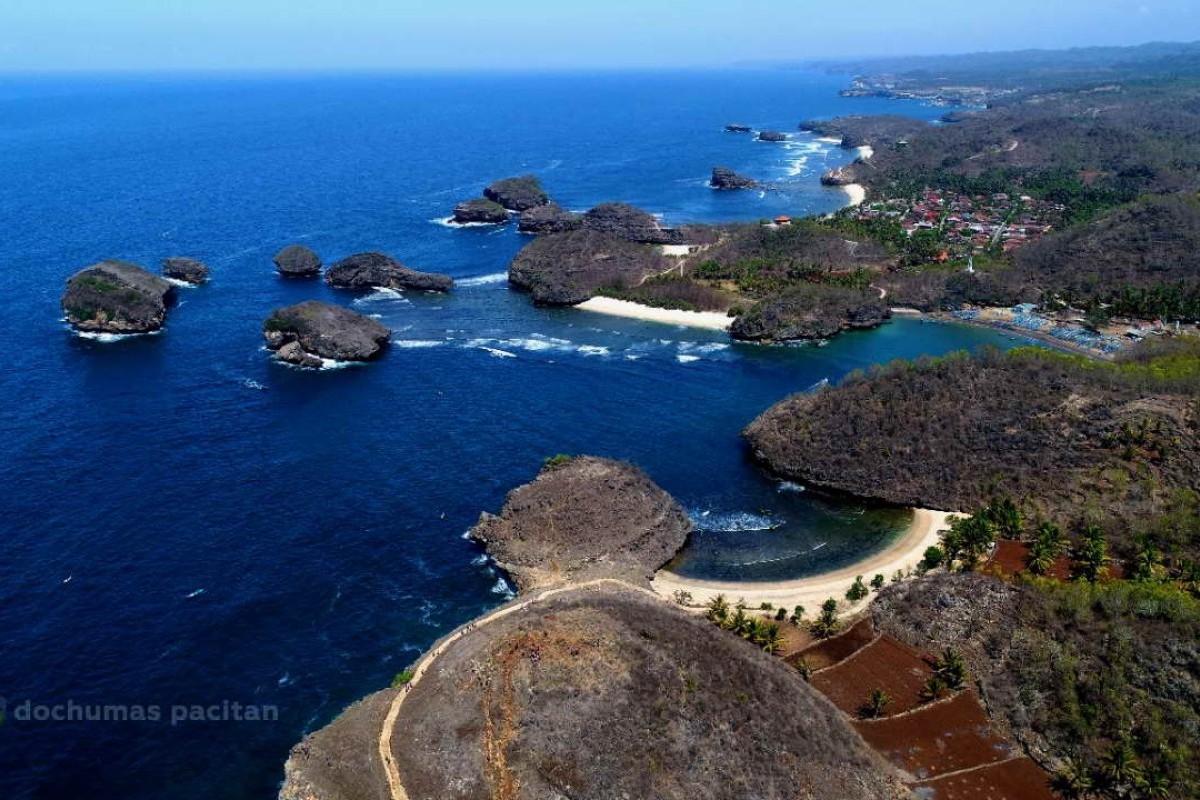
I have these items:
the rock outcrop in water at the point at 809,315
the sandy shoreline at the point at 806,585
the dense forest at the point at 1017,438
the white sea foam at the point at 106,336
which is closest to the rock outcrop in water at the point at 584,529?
the sandy shoreline at the point at 806,585

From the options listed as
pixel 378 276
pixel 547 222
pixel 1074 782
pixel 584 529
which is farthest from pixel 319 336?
pixel 1074 782

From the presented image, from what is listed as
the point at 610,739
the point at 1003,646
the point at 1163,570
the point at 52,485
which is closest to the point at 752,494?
the point at 1003,646

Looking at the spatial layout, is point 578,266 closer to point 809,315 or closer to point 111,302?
point 809,315

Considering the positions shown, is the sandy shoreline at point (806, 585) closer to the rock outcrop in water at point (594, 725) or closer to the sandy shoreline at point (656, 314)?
the rock outcrop in water at point (594, 725)

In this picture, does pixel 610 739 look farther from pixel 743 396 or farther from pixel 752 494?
pixel 743 396

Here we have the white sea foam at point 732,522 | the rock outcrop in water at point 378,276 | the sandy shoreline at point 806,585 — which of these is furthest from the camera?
the rock outcrop in water at point 378,276

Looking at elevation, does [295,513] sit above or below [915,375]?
below
